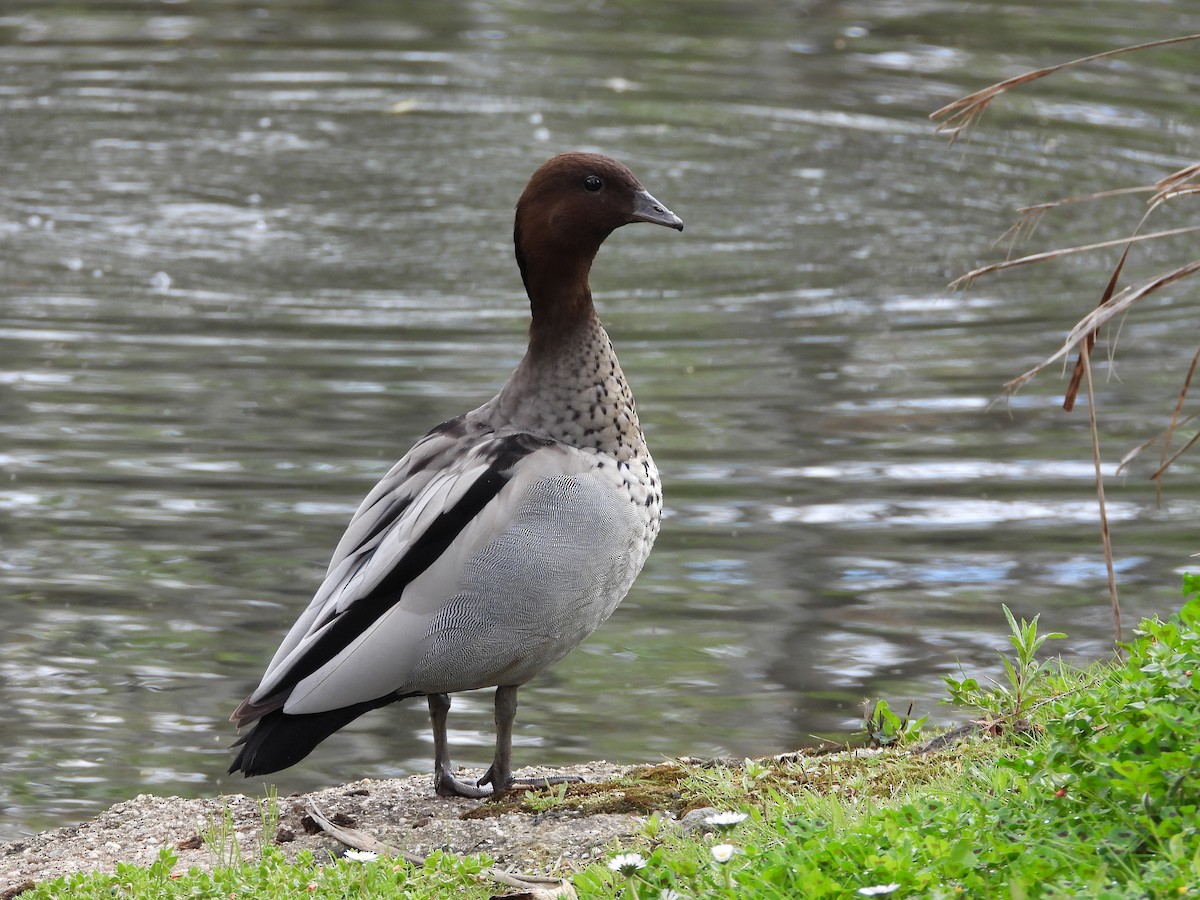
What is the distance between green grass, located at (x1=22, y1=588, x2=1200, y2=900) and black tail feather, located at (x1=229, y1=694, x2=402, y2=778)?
246 mm

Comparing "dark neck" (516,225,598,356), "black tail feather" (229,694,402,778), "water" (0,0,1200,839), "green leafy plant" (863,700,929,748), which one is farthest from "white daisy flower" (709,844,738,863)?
"water" (0,0,1200,839)

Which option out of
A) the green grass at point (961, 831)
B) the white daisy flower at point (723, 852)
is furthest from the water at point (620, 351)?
the white daisy flower at point (723, 852)

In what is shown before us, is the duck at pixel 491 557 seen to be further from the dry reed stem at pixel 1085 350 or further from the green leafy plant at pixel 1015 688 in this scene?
the dry reed stem at pixel 1085 350

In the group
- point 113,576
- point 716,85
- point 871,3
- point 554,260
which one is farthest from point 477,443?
point 871,3

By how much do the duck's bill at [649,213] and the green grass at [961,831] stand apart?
1.64 meters

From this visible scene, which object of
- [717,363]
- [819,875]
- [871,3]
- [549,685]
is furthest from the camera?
[871,3]

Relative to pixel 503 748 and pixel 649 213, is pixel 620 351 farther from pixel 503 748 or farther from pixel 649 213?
pixel 503 748

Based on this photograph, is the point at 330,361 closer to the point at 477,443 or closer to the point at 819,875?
the point at 477,443

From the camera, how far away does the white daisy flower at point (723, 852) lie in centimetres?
371

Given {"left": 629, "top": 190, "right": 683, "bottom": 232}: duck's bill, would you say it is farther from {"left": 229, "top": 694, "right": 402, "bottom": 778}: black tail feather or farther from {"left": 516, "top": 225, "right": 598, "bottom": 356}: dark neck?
{"left": 229, "top": 694, "right": 402, "bottom": 778}: black tail feather

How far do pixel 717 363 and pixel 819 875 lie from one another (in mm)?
6581

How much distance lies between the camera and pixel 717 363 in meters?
9.94

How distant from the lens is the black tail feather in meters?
4.63

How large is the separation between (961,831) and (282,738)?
70.1 inches
